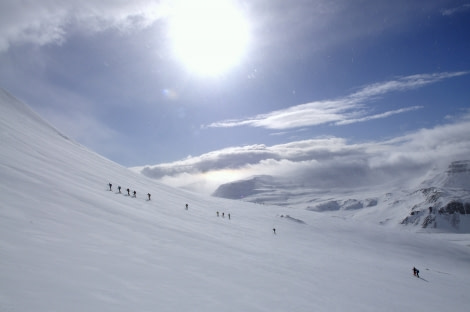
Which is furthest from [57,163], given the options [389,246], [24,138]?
[389,246]

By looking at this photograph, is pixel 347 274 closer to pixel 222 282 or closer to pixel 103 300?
pixel 222 282

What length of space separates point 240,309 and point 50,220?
9562mm

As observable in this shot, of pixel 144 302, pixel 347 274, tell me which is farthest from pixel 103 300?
pixel 347 274

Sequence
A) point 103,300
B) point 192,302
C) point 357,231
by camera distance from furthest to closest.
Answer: point 357,231
point 192,302
point 103,300

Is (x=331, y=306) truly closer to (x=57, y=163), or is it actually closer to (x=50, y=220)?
(x=50, y=220)

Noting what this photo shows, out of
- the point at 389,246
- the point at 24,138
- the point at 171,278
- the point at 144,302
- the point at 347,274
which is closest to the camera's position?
the point at 144,302

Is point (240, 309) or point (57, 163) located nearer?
point (240, 309)

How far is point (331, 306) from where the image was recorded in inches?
550

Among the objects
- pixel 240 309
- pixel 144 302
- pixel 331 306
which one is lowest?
pixel 331 306

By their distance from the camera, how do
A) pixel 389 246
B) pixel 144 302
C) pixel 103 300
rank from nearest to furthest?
pixel 103 300 < pixel 144 302 < pixel 389 246

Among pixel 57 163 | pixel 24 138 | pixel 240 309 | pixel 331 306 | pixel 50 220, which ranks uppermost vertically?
pixel 24 138

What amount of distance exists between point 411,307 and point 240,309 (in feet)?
40.4

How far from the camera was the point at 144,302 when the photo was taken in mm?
9195

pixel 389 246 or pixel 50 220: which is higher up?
pixel 50 220
